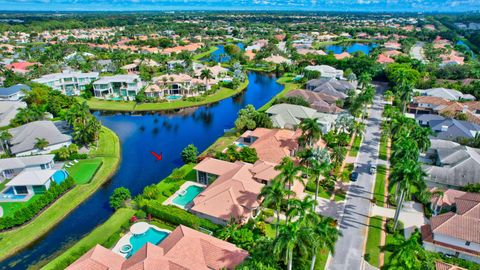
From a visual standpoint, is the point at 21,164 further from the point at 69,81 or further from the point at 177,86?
the point at 69,81

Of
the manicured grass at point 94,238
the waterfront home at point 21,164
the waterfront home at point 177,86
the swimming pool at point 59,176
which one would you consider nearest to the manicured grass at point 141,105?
the waterfront home at point 177,86

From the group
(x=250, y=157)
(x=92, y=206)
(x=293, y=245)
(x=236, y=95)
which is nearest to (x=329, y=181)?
(x=250, y=157)

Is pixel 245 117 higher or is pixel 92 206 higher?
pixel 245 117

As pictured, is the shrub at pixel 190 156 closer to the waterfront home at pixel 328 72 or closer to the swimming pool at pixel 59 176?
the swimming pool at pixel 59 176

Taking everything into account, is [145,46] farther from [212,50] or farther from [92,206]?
[92,206]

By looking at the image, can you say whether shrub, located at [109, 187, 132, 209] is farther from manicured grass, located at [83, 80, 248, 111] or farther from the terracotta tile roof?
manicured grass, located at [83, 80, 248, 111]

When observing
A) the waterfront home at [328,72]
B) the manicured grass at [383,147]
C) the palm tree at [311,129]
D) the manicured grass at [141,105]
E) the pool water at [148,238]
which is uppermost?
the palm tree at [311,129]

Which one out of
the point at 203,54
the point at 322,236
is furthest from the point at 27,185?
the point at 203,54
